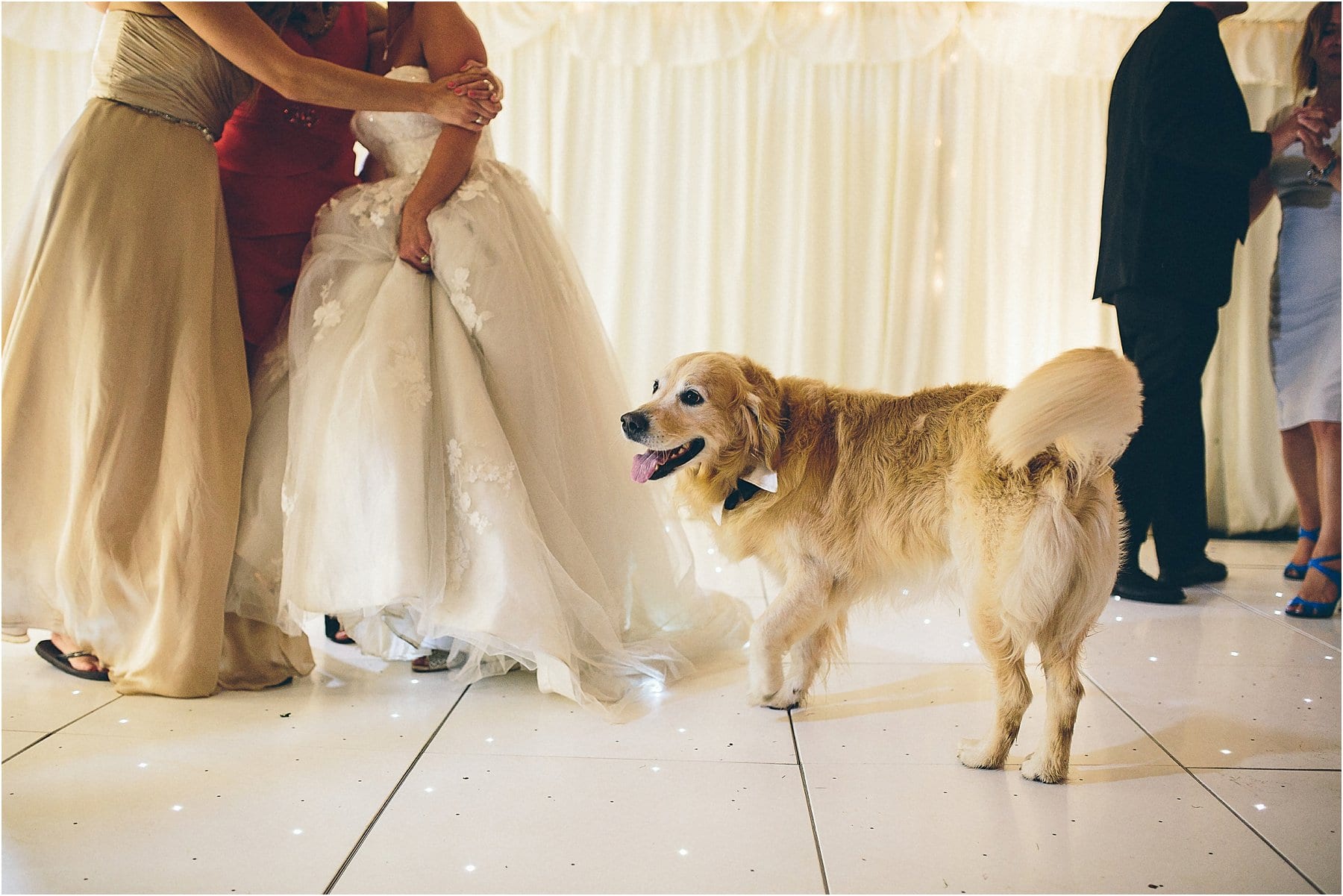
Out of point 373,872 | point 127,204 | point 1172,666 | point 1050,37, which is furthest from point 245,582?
point 1050,37

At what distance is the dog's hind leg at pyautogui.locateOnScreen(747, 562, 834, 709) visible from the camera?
1.80 m

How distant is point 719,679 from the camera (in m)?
2.05

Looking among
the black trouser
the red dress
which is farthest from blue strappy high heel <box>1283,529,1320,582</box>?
the red dress

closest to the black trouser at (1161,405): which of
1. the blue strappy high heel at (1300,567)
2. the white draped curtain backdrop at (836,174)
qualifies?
the blue strappy high heel at (1300,567)

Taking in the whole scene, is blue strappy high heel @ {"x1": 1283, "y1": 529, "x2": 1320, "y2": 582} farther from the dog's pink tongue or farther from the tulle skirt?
the dog's pink tongue

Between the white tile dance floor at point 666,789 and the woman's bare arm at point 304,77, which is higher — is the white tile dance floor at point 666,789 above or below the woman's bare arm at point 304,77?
below

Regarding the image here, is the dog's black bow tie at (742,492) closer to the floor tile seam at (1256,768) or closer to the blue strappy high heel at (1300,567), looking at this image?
the floor tile seam at (1256,768)

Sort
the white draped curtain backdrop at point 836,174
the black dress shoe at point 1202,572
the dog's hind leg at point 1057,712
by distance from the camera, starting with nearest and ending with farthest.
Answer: the dog's hind leg at point 1057,712
the black dress shoe at point 1202,572
the white draped curtain backdrop at point 836,174

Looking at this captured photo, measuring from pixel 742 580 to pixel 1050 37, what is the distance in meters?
2.72

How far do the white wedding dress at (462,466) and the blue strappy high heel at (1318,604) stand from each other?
1641 millimetres

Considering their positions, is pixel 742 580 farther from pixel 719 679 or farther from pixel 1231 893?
pixel 1231 893

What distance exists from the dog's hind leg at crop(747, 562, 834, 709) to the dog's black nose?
0.41 metres

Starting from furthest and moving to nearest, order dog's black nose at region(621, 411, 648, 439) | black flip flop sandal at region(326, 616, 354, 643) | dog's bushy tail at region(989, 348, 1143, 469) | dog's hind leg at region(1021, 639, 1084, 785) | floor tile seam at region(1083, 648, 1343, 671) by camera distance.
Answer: black flip flop sandal at region(326, 616, 354, 643) < floor tile seam at region(1083, 648, 1343, 671) < dog's black nose at region(621, 411, 648, 439) < dog's hind leg at region(1021, 639, 1084, 785) < dog's bushy tail at region(989, 348, 1143, 469)

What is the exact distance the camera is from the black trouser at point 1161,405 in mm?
2791
